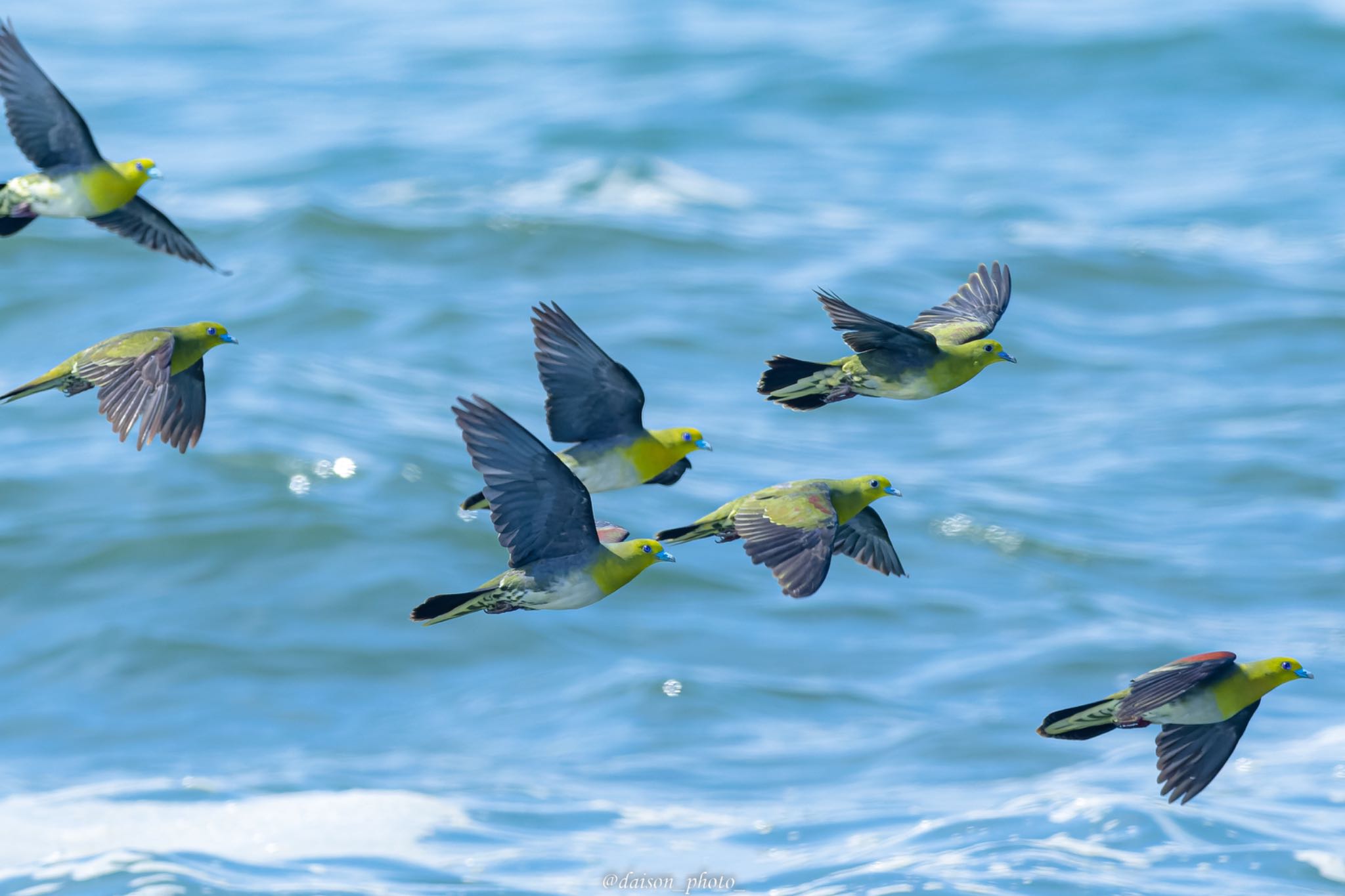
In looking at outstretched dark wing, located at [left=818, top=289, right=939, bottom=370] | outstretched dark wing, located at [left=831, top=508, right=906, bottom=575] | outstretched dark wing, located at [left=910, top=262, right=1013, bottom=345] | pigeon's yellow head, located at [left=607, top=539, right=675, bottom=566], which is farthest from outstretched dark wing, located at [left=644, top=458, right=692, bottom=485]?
outstretched dark wing, located at [left=910, top=262, right=1013, bottom=345]

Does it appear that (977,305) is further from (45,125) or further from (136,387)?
(45,125)

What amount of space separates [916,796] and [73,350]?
24287 millimetres

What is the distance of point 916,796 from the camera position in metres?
30.2

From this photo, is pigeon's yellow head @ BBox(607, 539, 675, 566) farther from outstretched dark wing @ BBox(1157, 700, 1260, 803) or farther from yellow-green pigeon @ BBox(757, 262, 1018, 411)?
outstretched dark wing @ BBox(1157, 700, 1260, 803)

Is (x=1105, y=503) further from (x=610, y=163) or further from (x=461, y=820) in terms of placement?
(x=610, y=163)

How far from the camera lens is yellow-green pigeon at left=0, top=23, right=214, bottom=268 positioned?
935 centimetres

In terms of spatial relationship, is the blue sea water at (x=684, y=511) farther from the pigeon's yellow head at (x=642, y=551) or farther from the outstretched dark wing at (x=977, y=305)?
the pigeon's yellow head at (x=642, y=551)

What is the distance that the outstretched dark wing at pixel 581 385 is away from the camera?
9312 millimetres

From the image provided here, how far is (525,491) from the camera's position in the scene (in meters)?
8.41

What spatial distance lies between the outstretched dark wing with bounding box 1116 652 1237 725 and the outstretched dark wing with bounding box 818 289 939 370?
1940 millimetres

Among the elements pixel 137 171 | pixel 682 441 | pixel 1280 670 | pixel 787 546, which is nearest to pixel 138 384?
pixel 137 171

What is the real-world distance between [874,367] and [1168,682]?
208 cm

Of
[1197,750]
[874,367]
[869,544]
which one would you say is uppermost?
[874,367]

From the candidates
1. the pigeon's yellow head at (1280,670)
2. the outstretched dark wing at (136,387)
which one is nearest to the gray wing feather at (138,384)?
the outstretched dark wing at (136,387)
